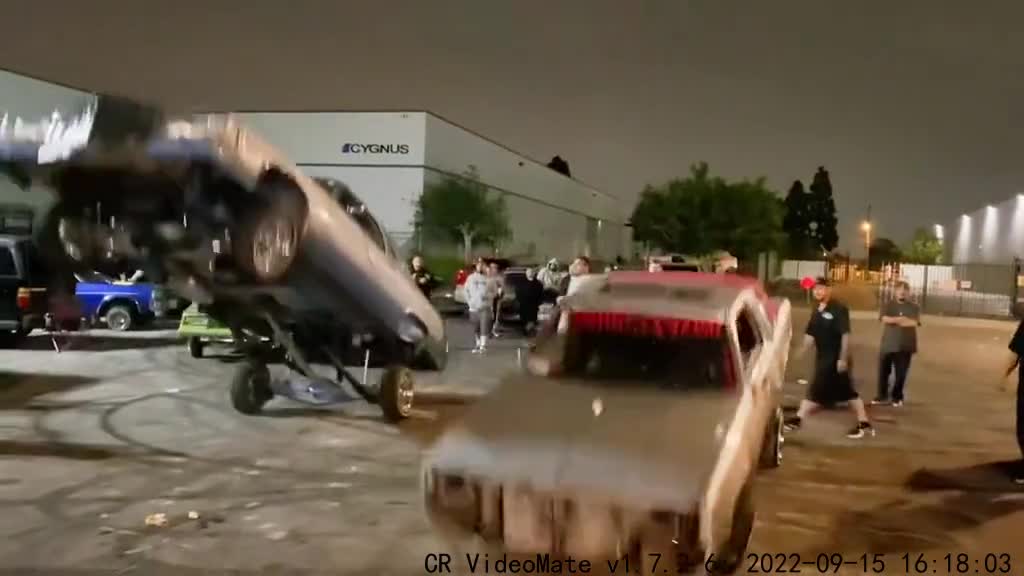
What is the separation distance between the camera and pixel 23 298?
17.0 m

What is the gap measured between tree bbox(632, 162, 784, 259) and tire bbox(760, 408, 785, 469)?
61.0 meters

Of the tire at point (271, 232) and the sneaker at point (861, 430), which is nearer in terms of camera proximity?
the tire at point (271, 232)

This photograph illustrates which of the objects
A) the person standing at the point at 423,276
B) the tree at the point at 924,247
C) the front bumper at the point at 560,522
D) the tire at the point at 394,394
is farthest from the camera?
the tree at the point at 924,247

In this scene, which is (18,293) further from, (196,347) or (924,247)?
(924,247)

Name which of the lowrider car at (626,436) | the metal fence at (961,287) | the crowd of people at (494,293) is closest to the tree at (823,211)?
the metal fence at (961,287)

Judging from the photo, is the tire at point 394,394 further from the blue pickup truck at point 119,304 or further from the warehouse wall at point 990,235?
the warehouse wall at point 990,235

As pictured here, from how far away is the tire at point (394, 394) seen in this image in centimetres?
1149

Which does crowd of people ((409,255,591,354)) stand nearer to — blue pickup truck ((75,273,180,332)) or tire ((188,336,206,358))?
tire ((188,336,206,358))

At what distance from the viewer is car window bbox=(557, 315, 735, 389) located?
281 inches

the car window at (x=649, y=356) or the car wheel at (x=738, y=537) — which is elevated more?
the car window at (x=649, y=356)

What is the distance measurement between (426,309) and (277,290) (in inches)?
96.3

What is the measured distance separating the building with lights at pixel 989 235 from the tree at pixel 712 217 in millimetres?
13479

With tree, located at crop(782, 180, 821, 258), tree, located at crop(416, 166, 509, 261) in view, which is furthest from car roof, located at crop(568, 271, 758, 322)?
tree, located at crop(782, 180, 821, 258)

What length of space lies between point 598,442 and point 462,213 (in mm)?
38081
